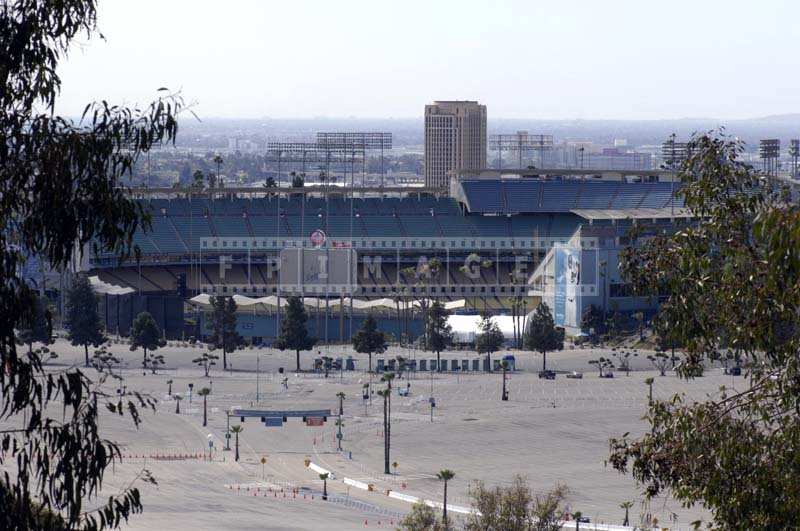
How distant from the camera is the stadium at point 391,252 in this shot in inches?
3073

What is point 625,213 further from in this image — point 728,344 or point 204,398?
point 728,344

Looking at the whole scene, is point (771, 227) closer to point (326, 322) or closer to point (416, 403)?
point (416, 403)

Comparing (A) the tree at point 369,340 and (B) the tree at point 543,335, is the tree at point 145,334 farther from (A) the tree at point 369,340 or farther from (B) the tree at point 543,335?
(B) the tree at point 543,335

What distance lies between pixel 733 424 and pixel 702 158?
264cm

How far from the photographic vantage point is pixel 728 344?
48.4 feet

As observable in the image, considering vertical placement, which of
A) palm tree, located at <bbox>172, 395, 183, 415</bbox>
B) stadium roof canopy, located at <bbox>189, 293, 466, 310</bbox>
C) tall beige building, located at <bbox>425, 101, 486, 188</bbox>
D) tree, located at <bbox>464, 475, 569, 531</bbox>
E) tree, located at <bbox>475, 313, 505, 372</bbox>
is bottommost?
palm tree, located at <bbox>172, 395, 183, 415</bbox>

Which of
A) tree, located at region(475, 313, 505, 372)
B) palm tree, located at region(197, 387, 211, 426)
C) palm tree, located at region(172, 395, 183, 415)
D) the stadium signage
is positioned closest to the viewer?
palm tree, located at region(197, 387, 211, 426)

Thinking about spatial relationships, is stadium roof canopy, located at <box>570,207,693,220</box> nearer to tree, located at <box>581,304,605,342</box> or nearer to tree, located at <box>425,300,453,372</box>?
tree, located at <box>581,304,605,342</box>

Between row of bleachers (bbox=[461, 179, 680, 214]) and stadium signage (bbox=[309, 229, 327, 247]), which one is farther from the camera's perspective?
row of bleachers (bbox=[461, 179, 680, 214])

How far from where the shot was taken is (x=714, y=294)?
48.5 feet

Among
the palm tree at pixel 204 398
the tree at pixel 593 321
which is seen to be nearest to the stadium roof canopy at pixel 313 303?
the tree at pixel 593 321

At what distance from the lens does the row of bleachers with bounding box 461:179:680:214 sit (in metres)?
96.6

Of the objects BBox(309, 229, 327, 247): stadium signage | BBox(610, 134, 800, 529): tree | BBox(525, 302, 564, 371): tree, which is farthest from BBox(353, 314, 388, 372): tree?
BBox(610, 134, 800, 529): tree

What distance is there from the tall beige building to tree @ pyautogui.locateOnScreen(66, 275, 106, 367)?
107620 mm
